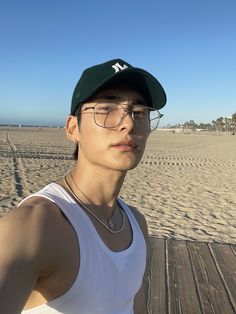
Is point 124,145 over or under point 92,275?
over

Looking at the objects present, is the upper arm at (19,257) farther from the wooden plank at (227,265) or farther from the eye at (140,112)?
the wooden plank at (227,265)

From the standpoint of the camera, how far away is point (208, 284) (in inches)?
126

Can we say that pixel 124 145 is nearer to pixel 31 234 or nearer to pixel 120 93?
pixel 120 93

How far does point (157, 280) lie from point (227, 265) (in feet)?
2.94

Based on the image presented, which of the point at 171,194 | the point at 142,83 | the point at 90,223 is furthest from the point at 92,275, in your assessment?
the point at 171,194

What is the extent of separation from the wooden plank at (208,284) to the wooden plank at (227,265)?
0.04 metres

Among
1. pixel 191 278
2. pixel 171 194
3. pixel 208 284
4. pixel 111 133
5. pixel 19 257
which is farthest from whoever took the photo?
pixel 171 194

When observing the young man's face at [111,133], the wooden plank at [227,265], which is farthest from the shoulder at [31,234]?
the wooden plank at [227,265]

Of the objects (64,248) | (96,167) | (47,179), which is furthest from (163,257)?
(47,179)

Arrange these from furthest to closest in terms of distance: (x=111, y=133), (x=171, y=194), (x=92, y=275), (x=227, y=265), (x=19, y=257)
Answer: (x=171, y=194), (x=227, y=265), (x=111, y=133), (x=92, y=275), (x=19, y=257)

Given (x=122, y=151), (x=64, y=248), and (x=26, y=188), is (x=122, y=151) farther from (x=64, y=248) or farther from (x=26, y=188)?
(x=26, y=188)

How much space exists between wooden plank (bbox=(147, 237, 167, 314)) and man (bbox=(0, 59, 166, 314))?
1.37 meters

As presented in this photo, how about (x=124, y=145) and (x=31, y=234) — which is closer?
(x=31, y=234)

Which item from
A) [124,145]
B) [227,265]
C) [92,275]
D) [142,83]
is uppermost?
[142,83]
